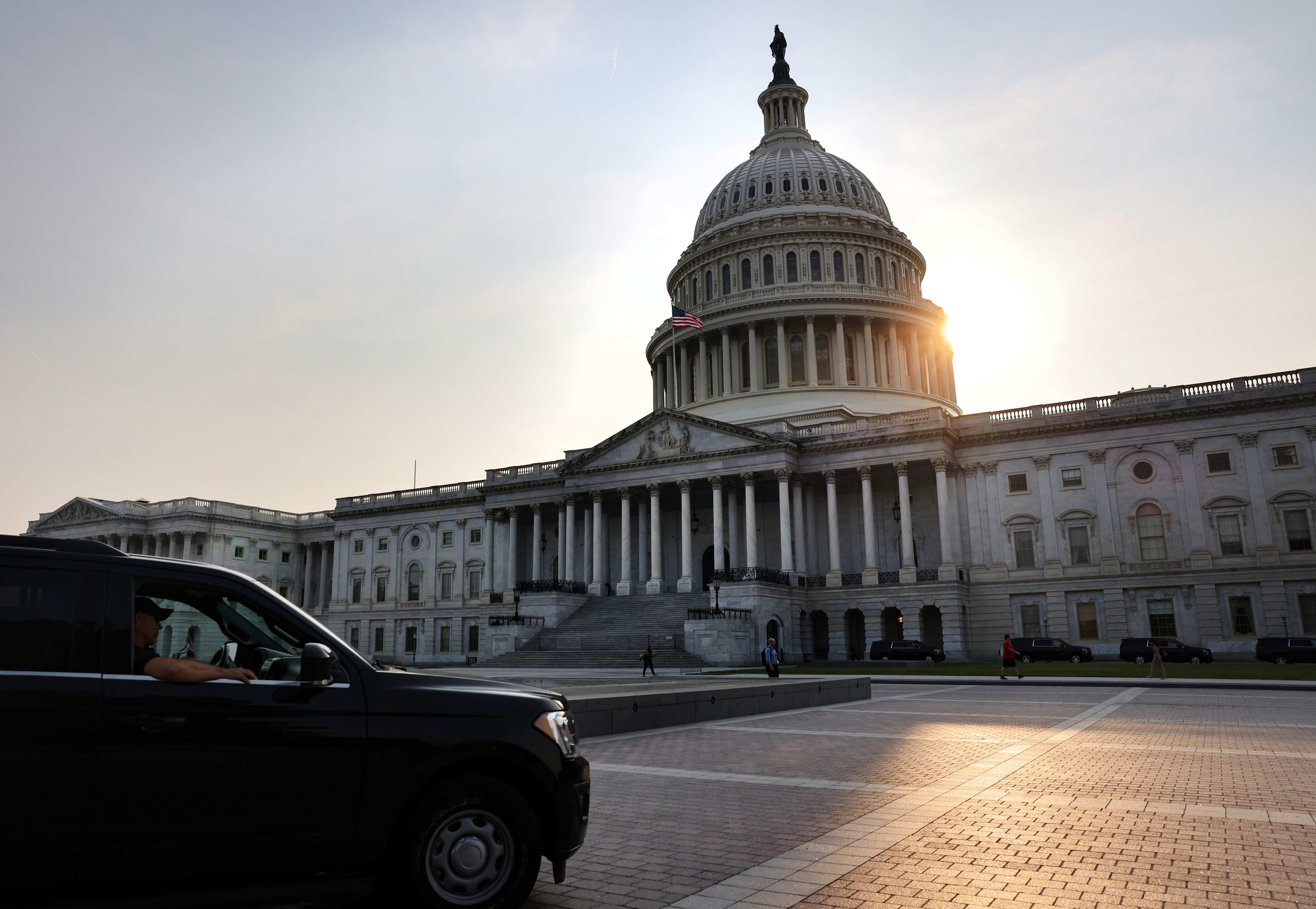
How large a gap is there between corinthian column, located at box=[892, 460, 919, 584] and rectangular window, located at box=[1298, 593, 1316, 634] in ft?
64.5

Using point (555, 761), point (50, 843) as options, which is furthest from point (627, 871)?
point (50, 843)

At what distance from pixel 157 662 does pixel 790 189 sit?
87.4 metres

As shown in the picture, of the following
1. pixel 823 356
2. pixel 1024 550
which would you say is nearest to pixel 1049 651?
pixel 1024 550

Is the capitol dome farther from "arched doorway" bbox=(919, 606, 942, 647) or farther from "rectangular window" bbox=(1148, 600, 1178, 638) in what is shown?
"rectangular window" bbox=(1148, 600, 1178, 638)

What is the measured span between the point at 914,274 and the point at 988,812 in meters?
83.5

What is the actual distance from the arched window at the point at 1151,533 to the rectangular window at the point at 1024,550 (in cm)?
586

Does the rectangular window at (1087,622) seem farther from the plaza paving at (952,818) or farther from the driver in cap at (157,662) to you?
the driver in cap at (157,662)

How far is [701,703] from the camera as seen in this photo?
790 inches

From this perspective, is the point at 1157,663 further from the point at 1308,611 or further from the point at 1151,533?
the point at 1151,533

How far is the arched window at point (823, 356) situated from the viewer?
7688cm

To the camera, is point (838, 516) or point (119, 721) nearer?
point (119, 721)

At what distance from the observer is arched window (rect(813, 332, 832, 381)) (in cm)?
7688

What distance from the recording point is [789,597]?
57781 millimetres

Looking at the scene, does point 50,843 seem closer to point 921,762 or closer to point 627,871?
point 627,871
